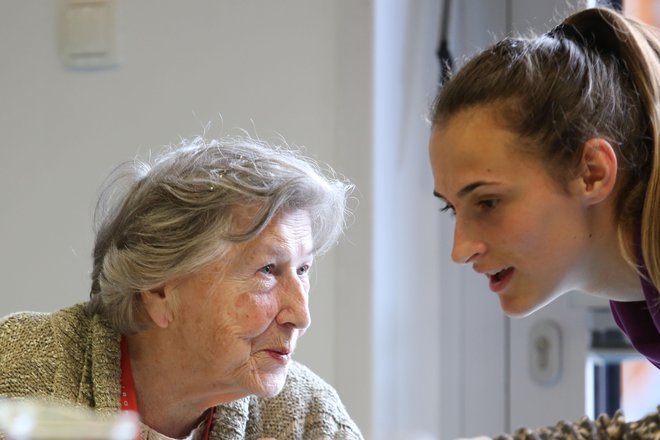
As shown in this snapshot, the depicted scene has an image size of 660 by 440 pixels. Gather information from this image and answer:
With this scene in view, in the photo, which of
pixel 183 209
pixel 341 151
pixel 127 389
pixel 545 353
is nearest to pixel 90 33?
pixel 341 151

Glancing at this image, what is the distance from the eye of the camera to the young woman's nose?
130 cm

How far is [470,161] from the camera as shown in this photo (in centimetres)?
129

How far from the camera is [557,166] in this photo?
1267mm

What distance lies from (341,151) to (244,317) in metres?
0.68

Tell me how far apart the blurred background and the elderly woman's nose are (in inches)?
21.8

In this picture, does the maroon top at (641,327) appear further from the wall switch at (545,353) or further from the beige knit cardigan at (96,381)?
the wall switch at (545,353)

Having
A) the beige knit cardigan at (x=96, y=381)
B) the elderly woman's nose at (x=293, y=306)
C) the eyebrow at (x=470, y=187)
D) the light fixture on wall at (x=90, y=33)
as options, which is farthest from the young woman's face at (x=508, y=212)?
the light fixture on wall at (x=90, y=33)

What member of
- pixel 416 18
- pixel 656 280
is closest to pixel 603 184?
pixel 656 280

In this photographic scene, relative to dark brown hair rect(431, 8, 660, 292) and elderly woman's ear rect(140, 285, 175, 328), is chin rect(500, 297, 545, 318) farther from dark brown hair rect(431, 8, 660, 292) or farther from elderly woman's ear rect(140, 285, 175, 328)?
elderly woman's ear rect(140, 285, 175, 328)

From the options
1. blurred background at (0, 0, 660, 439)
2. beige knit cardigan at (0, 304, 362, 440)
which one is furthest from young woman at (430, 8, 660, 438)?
blurred background at (0, 0, 660, 439)

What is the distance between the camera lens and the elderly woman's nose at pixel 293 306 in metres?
1.51

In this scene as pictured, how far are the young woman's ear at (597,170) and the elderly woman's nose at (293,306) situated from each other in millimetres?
474

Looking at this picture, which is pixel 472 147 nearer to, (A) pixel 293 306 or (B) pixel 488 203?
(B) pixel 488 203

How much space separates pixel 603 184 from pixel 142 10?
1.29m
